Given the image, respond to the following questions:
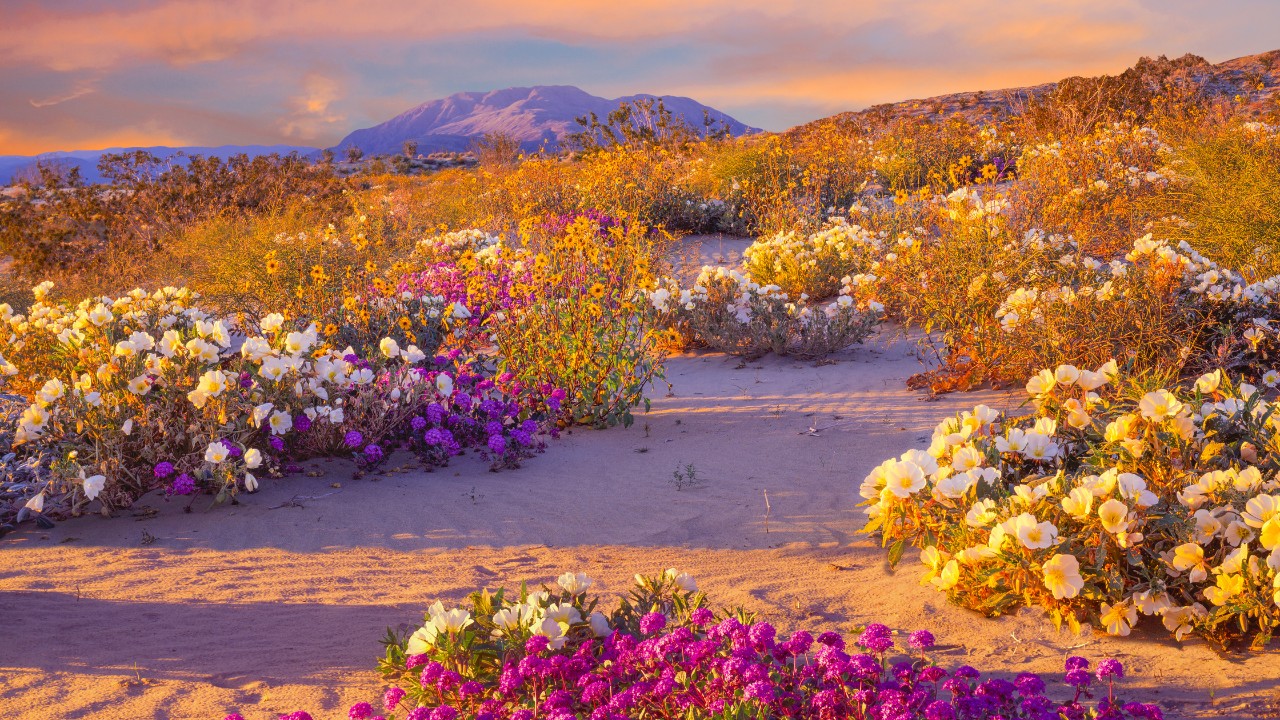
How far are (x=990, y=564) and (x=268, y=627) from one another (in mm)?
2512

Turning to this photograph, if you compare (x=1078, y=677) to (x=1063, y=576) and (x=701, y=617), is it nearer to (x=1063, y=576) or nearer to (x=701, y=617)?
(x=1063, y=576)

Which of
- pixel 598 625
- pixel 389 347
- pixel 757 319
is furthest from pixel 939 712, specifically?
pixel 757 319

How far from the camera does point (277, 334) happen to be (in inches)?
190

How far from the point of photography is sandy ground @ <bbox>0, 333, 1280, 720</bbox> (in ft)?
8.32

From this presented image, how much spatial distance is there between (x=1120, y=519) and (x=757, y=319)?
4832mm

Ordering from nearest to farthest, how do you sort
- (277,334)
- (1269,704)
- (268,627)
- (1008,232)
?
(1269,704)
(268,627)
(277,334)
(1008,232)

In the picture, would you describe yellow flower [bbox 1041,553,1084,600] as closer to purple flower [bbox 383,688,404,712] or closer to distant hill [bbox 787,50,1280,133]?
purple flower [bbox 383,688,404,712]

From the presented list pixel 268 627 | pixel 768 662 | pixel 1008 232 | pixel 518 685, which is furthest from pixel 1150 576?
pixel 1008 232

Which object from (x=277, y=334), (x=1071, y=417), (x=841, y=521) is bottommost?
(x=841, y=521)

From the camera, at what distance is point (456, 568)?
3.54 m

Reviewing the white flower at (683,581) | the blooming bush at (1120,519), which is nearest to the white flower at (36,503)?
the white flower at (683,581)

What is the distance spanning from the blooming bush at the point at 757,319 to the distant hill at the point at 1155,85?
13867 mm

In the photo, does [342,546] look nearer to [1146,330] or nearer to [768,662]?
[768,662]

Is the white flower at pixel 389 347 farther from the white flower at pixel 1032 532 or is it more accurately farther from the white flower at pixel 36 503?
the white flower at pixel 1032 532
